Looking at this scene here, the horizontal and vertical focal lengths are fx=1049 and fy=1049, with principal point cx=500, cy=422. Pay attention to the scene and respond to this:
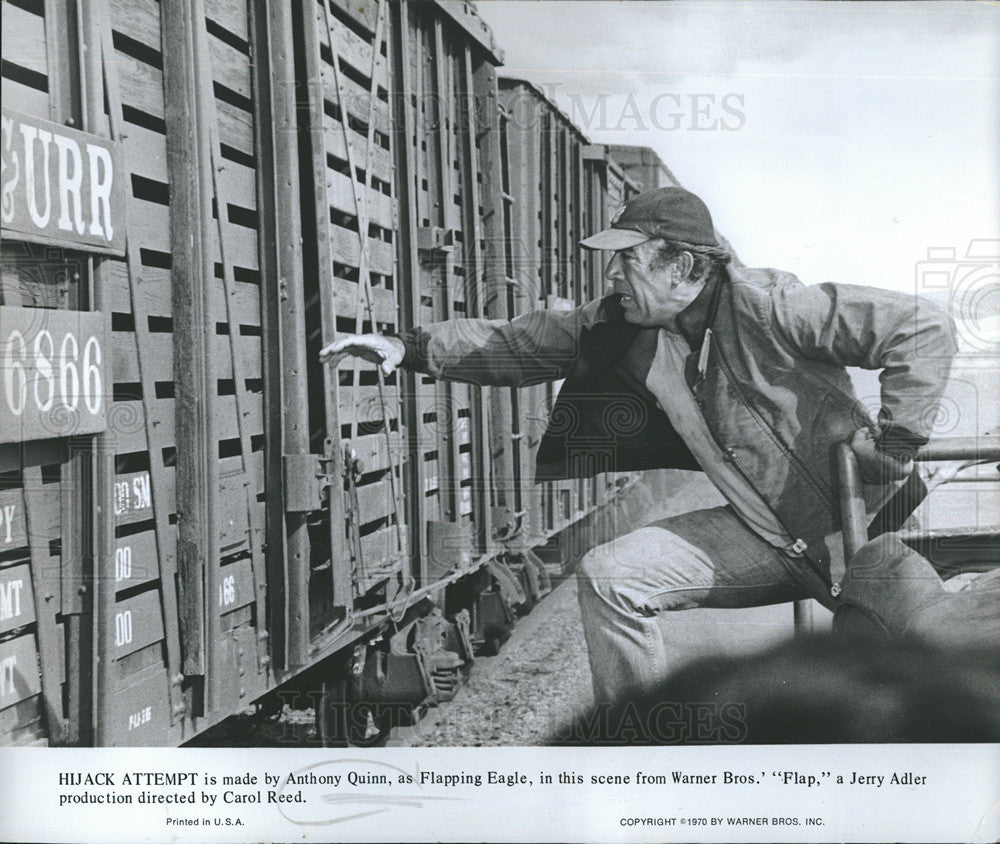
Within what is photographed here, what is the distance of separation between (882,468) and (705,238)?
A: 3.12 feet

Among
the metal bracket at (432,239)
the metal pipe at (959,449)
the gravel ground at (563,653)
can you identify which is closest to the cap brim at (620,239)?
the metal bracket at (432,239)

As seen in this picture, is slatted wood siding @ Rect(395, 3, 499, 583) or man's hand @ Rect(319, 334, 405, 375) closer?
man's hand @ Rect(319, 334, 405, 375)

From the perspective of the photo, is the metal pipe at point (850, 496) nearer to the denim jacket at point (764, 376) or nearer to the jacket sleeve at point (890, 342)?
the denim jacket at point (764, 376)

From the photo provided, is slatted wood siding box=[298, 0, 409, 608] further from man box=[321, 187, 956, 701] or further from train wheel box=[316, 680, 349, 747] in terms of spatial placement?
train wheel box=[316, 680, 349, 747]

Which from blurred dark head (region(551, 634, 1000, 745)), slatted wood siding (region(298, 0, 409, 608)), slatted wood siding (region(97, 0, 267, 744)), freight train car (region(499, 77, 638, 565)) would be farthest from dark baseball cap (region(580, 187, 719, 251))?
blurred dark head (region(551, 634, 1000, 745))

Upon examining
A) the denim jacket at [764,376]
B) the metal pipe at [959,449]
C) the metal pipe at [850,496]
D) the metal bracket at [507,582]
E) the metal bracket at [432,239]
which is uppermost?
the metal bracket at [432,239]

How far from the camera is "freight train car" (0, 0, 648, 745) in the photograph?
2721 millimetres

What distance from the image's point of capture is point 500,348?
11.8 ft

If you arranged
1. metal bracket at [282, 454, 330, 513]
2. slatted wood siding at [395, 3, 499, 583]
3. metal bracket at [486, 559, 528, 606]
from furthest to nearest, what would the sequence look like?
metal bracket at [486, 559, 528, 606] → slatted wood siding at [395, 3, 499, 583] → metal bracket at [282, 454, 330, 513]

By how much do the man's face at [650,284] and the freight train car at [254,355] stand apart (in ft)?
0.39

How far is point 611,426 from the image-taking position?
136 inches

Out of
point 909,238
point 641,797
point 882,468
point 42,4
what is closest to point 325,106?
point 42,4

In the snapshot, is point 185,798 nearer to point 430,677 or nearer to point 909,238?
point 430,677

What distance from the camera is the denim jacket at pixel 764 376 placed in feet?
11.2
